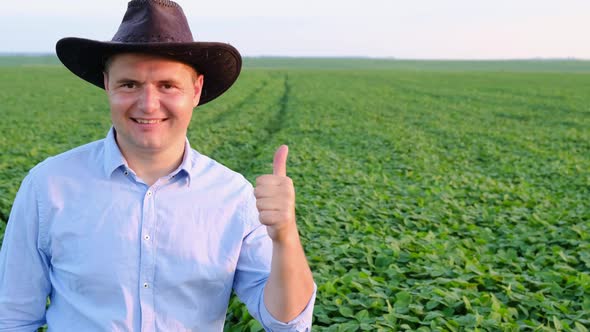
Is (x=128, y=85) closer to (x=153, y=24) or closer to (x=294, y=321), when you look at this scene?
(x=153, y=24)

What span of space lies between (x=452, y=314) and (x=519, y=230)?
3.25 m

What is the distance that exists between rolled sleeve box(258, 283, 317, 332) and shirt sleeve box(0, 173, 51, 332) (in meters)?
0.87

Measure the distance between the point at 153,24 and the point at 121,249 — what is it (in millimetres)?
845

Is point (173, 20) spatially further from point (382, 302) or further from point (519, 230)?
point (519, 230)

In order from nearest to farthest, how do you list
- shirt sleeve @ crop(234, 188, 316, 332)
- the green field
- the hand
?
1. the hand
2. shirt sleeve @ crop(234, 188, 316, 332)
3. the green field

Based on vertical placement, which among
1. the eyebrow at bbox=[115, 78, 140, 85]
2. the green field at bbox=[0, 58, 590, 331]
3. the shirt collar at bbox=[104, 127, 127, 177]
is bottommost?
the green field at bbox=[0, 58, 590, 331]

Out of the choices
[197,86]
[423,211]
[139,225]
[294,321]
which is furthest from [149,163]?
[423,211]

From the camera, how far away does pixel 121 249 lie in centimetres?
217

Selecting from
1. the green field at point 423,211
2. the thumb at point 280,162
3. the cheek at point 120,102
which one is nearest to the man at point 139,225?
the cheek at point 120,102

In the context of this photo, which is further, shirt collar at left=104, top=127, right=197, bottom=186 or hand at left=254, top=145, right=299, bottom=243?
shirt collar at left=104, top=127, right=197, bottom=186

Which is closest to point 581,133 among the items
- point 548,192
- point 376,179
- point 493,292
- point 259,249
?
point 548,192

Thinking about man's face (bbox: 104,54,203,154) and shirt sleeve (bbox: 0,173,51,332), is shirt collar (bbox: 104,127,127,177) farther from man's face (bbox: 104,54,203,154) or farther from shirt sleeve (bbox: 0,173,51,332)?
shirt sleeve (bbox: 0,173,51,332)

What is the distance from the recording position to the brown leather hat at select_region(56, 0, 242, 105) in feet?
6.93

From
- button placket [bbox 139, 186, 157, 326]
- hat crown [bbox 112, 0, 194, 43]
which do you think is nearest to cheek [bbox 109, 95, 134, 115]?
hat crown [bbox 112, 0, 194, 43]
